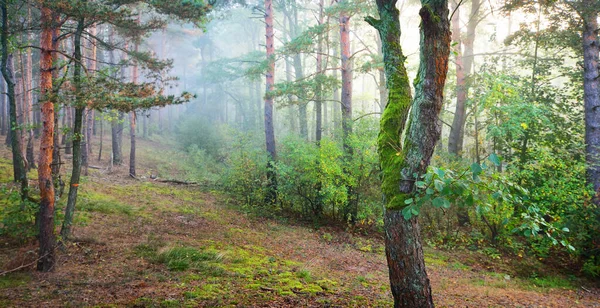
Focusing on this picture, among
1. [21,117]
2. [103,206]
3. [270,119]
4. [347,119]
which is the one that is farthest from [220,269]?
[21,117]

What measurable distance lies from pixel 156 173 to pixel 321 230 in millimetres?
11338

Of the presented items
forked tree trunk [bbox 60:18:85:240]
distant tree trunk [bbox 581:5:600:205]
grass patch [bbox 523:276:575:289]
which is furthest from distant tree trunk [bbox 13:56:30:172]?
distant tree trunk [bbox 581:5:600:205]

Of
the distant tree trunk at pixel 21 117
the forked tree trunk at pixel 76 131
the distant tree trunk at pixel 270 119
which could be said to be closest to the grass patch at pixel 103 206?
the distant tree trunk at pixel 21 117

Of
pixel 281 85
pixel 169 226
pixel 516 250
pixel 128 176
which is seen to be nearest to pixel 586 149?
pixel 516 250

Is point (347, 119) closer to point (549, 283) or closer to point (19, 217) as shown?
point (549, 283)

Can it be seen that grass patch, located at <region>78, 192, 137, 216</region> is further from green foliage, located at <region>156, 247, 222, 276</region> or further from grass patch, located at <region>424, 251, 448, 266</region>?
grass patch, located at <region>424, 251, 448, 266</region>

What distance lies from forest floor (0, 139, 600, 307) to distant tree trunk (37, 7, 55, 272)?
0.34 meters

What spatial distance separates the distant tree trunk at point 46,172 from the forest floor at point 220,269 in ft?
1.13

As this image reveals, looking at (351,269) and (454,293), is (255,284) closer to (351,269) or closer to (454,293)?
(351,269)

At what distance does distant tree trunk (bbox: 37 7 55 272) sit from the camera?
17.8ft

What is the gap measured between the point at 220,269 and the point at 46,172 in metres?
3.37

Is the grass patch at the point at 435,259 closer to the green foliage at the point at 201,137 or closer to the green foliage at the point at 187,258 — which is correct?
the green foliage at the point at 187,258

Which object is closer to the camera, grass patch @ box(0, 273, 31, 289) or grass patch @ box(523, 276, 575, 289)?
grass patch @ box(0, 273, 31, 289)

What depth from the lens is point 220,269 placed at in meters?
5.70
